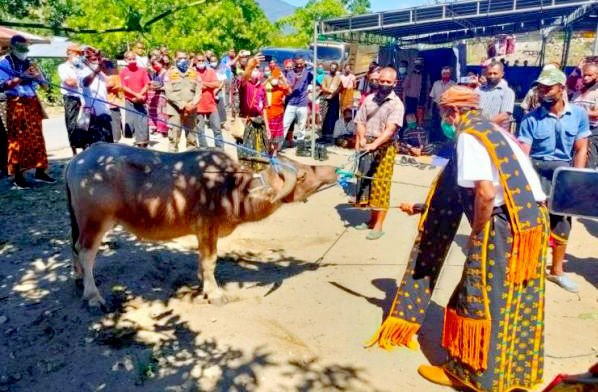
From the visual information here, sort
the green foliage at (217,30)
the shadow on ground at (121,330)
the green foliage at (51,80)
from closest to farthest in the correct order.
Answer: the shadow on ground at (121,330)
the green foliage at (217,30)
the green foliage at (51,80)

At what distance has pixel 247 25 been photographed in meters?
30.0

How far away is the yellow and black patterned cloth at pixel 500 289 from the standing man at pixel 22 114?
6.43 metres

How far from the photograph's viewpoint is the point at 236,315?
14.5 ft

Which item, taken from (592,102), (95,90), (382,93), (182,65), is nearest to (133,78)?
(182,65)

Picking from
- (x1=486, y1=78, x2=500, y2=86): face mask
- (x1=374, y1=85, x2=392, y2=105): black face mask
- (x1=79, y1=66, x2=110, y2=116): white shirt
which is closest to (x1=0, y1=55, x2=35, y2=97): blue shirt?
(x1=79, y1=66, x2=110, y2=116): white shirt

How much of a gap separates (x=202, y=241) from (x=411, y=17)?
7559mm

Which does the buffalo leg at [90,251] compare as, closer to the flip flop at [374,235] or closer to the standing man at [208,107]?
the flip flop at [374,235]

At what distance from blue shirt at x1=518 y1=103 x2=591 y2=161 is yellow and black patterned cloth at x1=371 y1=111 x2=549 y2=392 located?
6.54ft

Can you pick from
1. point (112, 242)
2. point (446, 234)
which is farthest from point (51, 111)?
point (446, 234)

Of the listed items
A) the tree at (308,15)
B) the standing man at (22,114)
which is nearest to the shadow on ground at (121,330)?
the standing man at (22,114)

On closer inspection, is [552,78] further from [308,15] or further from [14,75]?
[308,15]

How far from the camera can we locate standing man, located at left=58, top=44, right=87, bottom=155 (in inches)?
300

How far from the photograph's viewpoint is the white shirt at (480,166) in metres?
2.92

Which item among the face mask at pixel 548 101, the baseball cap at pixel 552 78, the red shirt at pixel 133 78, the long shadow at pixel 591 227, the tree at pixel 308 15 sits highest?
the tree at pixel 308 15
